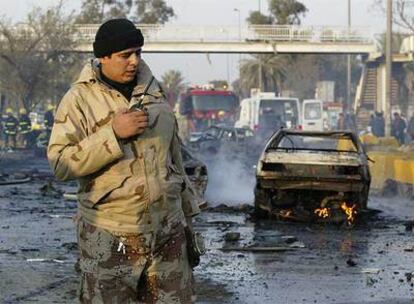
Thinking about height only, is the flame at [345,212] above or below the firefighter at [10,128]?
above

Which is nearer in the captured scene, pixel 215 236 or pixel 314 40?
pixel 215 236

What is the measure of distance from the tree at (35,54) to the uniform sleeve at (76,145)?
41.7m

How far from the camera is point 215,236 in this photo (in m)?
13.4

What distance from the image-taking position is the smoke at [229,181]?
65.7 ft

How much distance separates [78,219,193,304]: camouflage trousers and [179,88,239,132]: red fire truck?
4440cm

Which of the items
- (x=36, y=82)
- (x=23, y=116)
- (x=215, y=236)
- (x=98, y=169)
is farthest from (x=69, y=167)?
(x=36, y=82)

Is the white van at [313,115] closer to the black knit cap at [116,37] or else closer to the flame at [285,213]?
the flame at [285,213]

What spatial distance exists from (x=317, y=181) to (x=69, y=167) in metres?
10.5

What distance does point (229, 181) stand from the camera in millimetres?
24234

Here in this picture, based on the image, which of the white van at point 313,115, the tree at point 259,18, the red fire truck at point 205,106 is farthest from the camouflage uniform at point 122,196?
the tree at point 259,18

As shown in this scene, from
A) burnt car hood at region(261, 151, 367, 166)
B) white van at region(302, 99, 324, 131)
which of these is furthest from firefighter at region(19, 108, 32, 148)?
burnt car hood at region(261, 151, 367, 166)

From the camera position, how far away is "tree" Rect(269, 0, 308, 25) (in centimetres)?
7544

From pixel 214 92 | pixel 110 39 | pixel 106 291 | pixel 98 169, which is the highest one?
pixel 110 39

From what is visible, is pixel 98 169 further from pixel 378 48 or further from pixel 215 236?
pixel 378 48
